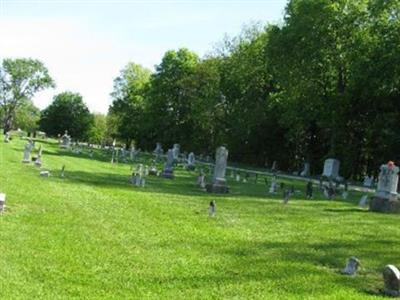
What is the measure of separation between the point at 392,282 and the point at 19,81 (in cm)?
11388

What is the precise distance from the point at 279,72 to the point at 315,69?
191 inches

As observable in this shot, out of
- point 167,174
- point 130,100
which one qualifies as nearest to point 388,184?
point 167,174

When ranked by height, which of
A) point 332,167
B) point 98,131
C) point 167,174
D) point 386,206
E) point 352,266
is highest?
point 98,131

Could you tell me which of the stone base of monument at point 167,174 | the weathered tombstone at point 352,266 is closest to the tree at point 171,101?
the stone base of monument at point 167,174

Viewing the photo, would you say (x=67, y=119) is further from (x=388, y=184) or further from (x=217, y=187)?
(x=388, y=184)

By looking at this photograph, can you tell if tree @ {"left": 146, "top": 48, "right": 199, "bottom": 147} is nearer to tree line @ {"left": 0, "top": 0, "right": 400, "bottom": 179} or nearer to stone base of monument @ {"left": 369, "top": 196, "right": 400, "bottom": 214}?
tree line @ {"left": 0, "top": 0, "right": 400, "bottom": 179}

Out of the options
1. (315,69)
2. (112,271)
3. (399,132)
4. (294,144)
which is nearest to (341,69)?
(315,69)

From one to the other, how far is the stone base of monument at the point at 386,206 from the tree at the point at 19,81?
324 feet

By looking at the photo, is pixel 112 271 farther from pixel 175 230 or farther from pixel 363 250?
pixel 363 250

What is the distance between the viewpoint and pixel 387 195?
76.5 ft

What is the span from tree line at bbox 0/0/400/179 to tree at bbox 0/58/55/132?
1156 inches

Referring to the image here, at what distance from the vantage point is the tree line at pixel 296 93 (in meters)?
47.1

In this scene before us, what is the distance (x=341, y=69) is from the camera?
53.2 meters

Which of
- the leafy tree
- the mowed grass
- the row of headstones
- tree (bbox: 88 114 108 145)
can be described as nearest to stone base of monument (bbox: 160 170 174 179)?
the mowed grass
